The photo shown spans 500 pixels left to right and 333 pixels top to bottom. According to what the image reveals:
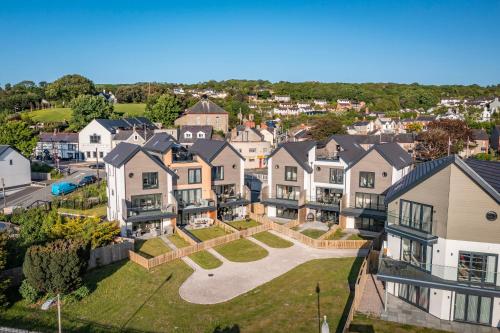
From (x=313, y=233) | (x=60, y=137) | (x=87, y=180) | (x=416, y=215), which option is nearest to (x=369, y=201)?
(x=313, y=233)

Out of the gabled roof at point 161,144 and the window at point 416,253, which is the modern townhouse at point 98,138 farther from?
the window at point 416,253

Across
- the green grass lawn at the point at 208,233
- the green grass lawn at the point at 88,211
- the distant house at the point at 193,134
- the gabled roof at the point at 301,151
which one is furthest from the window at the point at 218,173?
the distant house at the point at 193,134

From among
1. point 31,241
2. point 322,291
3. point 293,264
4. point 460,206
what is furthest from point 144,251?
point 460,206

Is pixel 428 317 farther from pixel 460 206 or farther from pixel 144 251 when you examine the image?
pixel 144 251

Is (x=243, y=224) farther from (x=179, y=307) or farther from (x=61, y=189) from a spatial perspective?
(x=61, y=189)

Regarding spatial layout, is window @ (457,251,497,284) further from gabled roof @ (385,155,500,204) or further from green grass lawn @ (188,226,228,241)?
green grass lawn @ (188,226,228,241)

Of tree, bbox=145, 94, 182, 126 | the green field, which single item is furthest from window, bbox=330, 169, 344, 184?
the green field
